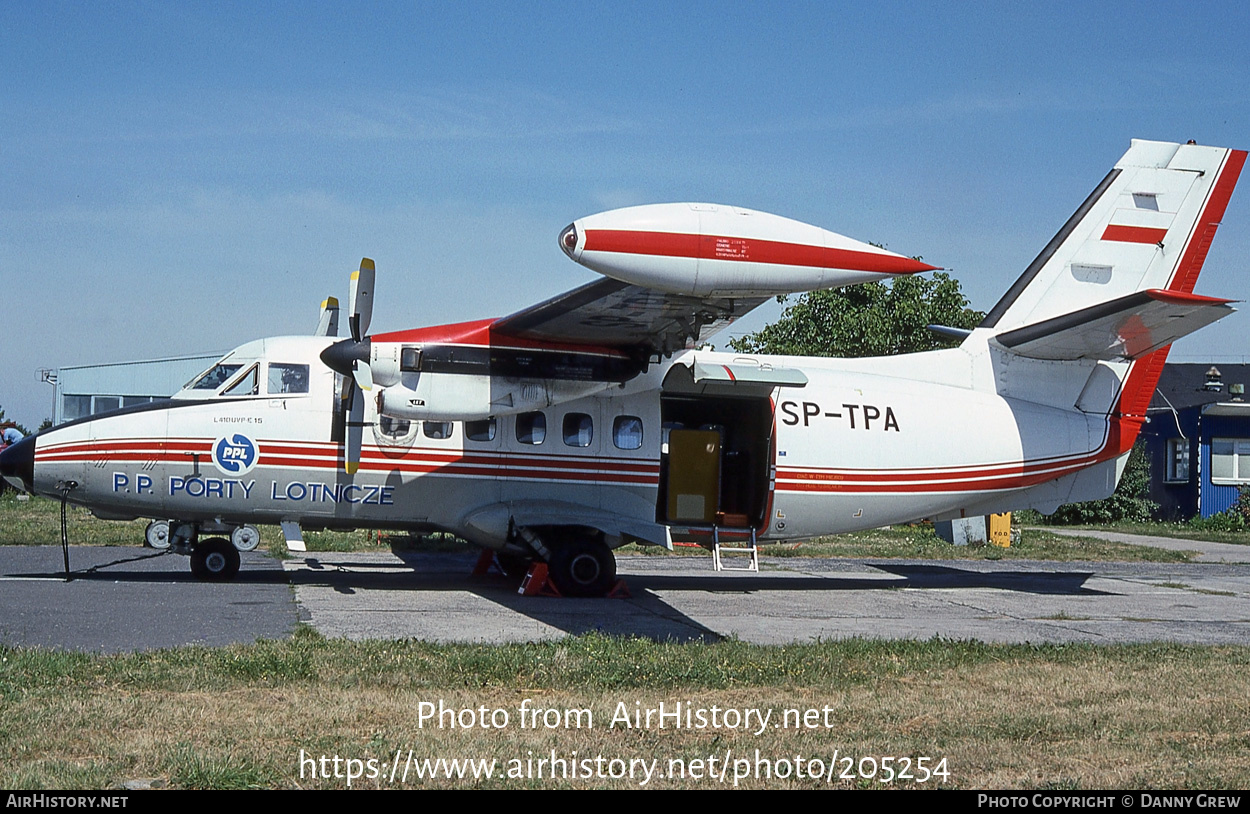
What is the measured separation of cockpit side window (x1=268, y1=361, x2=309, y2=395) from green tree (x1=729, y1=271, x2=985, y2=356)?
2030 cm

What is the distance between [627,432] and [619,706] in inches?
290

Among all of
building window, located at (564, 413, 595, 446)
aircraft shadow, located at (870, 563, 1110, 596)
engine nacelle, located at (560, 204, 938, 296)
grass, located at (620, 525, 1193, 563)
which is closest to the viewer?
engine nacelle, located at (560, 204, 938, 296)

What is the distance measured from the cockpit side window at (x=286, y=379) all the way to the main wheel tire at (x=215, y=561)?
2210 millimetres

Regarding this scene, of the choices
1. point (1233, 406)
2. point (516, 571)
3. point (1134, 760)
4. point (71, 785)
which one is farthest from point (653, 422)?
point (1233, 406)

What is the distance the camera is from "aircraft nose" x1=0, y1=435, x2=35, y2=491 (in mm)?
13375

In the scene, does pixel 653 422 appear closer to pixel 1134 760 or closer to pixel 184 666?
pixel 184 666

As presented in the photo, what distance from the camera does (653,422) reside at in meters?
14.7

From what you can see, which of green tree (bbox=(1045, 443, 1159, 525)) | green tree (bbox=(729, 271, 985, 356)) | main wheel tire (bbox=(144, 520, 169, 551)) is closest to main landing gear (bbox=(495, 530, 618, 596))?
main wheel tire (bbox=(144, 520, 169, 551))

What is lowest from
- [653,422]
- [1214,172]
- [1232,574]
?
[1232,574]

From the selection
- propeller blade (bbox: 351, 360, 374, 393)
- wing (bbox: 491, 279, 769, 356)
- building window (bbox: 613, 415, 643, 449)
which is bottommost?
building window (bbox: 613, 415, 643, 449)

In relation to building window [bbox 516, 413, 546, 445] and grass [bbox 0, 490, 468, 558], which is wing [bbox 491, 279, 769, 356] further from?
grass [bbox 0, 490, 468, 558]

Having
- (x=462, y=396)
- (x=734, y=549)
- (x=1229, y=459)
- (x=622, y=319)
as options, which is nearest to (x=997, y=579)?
(x=734, y=549)

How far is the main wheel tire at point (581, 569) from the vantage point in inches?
547

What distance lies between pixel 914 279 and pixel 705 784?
31.1 meters
